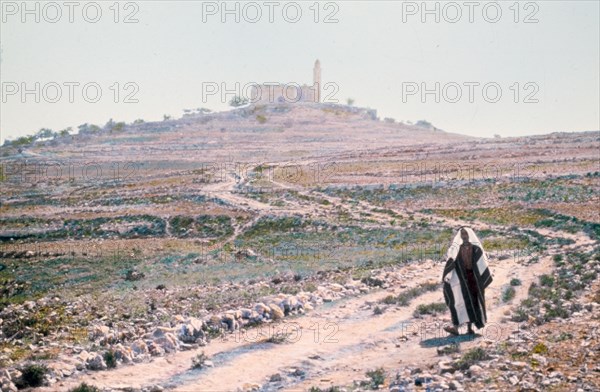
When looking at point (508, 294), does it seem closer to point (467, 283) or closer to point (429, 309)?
point (429, 309)

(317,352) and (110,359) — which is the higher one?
(110,359)

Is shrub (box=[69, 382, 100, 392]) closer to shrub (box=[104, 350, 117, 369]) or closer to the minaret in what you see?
shrub (box=[104, 350, 117, 369])

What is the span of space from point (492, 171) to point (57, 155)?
193 feet

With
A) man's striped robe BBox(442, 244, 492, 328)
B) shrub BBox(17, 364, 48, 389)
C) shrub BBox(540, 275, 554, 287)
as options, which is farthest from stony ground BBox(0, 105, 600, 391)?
man's striped robe BBox(442, 244, 492, 328)

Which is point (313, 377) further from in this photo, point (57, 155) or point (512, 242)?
point (57, 155)

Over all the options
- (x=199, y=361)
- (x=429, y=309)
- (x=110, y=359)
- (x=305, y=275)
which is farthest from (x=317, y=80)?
(x=110, y=359)

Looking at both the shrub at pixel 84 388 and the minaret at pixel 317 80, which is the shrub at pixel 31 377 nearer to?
the shrub at pixel 84 388

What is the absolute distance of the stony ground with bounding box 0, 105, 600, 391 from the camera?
10.6 metres

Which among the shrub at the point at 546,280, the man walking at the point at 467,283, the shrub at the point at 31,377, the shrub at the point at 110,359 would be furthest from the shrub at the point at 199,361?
the shrub at the point at 546,280

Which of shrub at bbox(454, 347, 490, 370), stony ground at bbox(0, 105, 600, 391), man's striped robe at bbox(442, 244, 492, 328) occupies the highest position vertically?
man's striped robe at bbox(442, 244, 492, 328)

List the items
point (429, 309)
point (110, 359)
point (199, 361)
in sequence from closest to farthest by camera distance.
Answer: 1. point (110, 359)
2. point (199, 361)
3. point (429, 309)

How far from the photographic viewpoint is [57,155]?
280 feet

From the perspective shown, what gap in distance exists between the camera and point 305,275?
65.7 feet

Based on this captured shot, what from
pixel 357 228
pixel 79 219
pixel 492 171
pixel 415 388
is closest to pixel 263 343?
pixel 415 388
